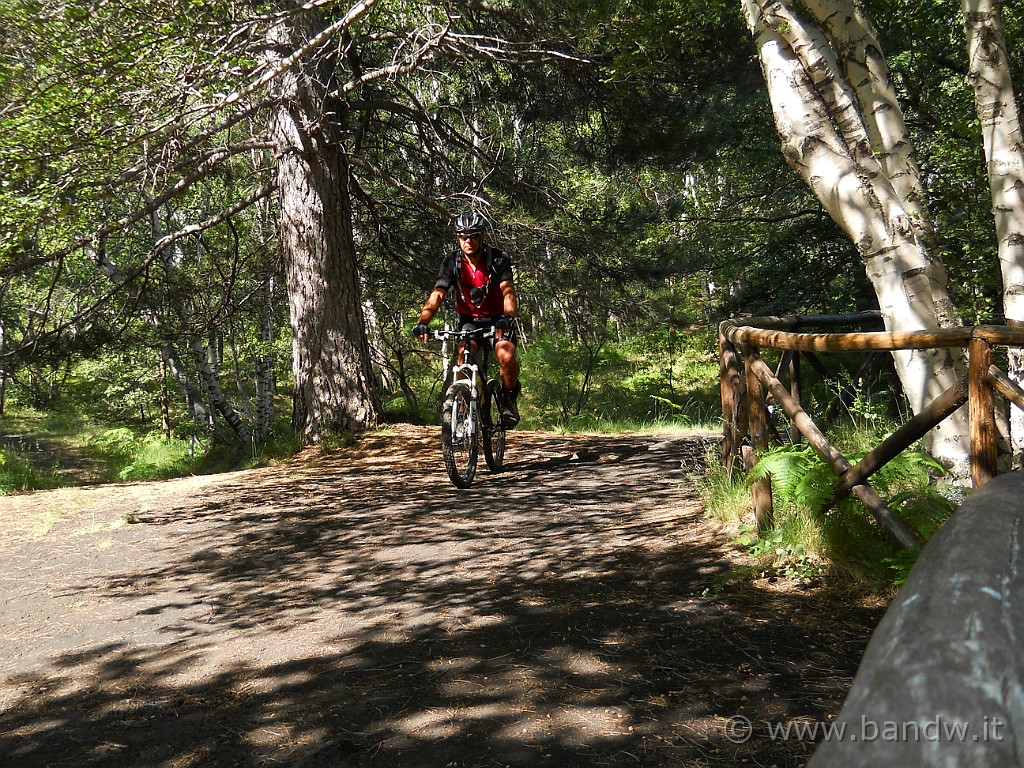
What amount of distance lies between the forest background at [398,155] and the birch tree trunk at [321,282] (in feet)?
0.09

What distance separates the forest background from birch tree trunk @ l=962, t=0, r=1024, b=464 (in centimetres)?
111

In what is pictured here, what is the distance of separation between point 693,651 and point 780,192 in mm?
13492

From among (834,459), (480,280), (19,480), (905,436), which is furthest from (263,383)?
(905,436)

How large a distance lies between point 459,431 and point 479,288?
4.45ft

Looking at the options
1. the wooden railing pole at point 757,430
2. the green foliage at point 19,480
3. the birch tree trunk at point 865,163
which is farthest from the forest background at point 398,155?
the wooden railing pole at point 757,430

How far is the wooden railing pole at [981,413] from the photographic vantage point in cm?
325

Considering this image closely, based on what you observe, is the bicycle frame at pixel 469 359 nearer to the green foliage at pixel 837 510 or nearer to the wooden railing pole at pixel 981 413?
the green foliage at pixel 837 510

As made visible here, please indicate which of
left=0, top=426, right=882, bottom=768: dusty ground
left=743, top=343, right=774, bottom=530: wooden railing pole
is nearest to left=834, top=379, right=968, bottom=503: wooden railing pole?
left=0, top=426, right=882, bottom=768: dusty ground

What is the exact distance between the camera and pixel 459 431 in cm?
744

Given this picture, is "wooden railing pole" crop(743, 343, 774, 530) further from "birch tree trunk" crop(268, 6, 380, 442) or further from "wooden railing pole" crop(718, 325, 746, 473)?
"birch tree trunk" crop(268, 6, 380, 442)

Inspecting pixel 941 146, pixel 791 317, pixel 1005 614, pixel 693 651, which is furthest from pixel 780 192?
pixel 1005 614

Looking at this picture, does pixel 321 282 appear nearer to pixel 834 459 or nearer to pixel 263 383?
pixel 834 459

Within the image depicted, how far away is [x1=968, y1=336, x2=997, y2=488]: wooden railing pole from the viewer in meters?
3.25

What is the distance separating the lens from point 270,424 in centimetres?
2009
